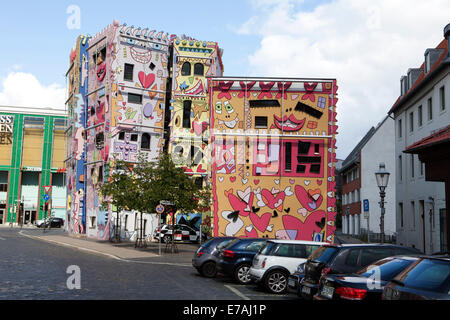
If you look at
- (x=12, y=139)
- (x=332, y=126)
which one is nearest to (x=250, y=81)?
(x=332, y=126)

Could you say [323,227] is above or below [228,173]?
below

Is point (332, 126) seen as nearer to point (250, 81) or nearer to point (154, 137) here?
point (250, 81)

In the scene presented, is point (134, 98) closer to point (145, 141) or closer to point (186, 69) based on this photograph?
point (145, 141)

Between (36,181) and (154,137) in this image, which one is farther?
(36,181)

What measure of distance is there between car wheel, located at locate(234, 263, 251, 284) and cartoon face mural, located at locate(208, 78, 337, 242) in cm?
1656

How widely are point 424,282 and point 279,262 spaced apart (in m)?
8.83

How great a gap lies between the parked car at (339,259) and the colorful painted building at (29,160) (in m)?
76.4

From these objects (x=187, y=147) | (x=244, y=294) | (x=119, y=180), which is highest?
(x=187, y=147)

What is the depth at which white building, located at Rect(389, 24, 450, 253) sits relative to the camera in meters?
31.2

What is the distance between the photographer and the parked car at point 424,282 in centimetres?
669

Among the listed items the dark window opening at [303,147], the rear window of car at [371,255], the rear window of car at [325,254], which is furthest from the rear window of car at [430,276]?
the dark window opening at [303,147]

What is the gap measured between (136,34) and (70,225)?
2091 cm

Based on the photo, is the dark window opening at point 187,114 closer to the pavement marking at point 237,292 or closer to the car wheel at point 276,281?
the pavement marking at point 237,292

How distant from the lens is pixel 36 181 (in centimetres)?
8669
